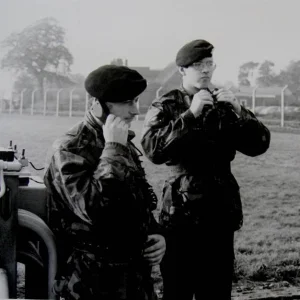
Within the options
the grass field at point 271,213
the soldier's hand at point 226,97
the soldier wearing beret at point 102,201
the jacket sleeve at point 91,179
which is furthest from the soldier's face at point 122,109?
the grass field at point 271,213

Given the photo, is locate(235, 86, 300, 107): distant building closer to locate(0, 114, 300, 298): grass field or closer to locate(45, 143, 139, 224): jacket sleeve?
locate(0, 114, 300, 298): grass field

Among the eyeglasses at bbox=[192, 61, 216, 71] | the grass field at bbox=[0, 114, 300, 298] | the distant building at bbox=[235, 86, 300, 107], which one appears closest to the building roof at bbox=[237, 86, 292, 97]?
the distant building at bbox=[235, 86, 300, 107]

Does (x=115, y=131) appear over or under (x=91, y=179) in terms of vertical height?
over

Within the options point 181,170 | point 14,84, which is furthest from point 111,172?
point 14,84

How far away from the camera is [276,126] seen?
6.48 ft

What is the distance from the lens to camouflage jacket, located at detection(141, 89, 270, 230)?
1.53m

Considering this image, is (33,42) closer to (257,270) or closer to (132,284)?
(132,284)

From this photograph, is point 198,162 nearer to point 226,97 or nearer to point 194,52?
point 226,97

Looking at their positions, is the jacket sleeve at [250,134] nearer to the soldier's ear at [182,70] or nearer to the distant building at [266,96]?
the soldier's ear at [182,70]

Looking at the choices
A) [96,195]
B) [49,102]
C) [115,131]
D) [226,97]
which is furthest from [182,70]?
[96,195]

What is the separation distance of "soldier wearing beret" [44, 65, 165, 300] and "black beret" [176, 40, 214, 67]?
454 mm

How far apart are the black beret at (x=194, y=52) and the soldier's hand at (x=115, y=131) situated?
57 cm

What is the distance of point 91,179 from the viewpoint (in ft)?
3.56

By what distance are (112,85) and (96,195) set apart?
271 mm
